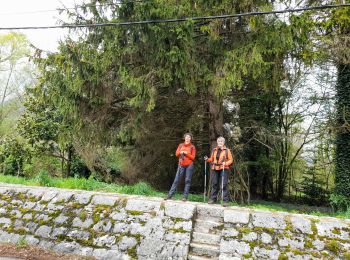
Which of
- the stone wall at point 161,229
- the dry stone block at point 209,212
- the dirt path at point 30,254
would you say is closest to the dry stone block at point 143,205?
the stone wall at point 161,229

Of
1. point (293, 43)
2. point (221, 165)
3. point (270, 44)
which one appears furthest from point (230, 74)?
point (221, 165)

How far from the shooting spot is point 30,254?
4734 mm

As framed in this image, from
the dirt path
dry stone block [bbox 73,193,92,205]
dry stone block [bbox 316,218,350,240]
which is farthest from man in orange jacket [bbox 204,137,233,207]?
the dirt path

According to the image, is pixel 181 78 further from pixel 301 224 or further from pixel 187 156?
pixel 301 224

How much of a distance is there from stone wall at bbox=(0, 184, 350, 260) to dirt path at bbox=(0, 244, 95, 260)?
120 mm

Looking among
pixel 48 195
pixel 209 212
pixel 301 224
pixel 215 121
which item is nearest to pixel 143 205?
pixel 209 212

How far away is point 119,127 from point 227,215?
4.86m

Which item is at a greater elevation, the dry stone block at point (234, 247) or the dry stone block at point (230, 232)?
the dry stone block at point (230, 232)

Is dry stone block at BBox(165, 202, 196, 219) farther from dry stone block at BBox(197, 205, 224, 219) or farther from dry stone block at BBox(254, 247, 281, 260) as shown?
dry stone block at BBox(254, 247, 281, 260)

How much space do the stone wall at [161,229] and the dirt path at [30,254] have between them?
120 mm

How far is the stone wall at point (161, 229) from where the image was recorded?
4301 mm

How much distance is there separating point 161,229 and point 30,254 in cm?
219

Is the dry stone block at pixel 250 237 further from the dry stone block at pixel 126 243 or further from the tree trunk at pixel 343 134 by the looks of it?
the tree trunk at pixel 343 134

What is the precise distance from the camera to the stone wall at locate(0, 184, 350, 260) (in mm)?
4301
